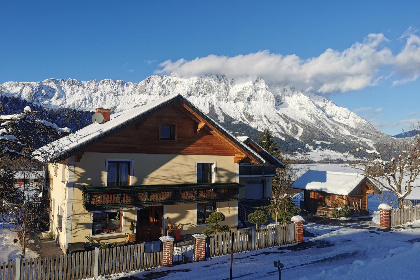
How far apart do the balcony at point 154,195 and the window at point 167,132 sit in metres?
3.22

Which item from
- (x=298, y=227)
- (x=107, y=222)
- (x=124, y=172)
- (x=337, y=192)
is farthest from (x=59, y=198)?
(x=337, y=192)

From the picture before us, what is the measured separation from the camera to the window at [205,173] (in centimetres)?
2212

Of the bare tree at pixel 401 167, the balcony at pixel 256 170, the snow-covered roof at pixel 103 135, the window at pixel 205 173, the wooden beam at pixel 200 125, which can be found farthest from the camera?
the balcony at pixel 256 170

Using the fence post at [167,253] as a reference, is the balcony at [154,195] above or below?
above

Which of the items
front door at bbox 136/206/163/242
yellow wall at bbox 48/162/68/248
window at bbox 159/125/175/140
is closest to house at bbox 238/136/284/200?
window at bbox 159/125/175/140

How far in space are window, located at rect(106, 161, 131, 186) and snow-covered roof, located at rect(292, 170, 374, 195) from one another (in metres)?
22.4

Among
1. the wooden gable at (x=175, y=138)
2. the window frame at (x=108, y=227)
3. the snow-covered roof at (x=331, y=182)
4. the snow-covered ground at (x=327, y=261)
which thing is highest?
the wooden gable at (x=175, y=138)

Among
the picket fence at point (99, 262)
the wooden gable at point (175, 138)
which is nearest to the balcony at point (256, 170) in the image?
the wooden gable at point (175, 138)

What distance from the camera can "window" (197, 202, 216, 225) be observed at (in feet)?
71.9

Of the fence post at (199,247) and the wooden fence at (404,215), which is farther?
the wooden fence at (404,215)

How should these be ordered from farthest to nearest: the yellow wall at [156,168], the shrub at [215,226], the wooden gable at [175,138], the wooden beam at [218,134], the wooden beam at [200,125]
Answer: the wooden beam at [200,125], the wooden beam at [218,134], the shrub at [215,226], the wooden gable at [175,138], the yellow wall at [156,168]

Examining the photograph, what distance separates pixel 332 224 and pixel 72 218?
807 inches

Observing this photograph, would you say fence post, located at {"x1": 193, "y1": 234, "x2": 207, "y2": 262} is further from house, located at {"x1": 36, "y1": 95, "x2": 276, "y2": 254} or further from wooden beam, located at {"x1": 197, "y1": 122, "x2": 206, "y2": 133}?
wooden beam, located at {"x1": 197, "y1": 122, "x2": 206, "y2": 133}

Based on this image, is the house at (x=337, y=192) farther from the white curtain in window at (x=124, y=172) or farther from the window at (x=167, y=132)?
A: the white curtain in window at (x=124, y=172)
